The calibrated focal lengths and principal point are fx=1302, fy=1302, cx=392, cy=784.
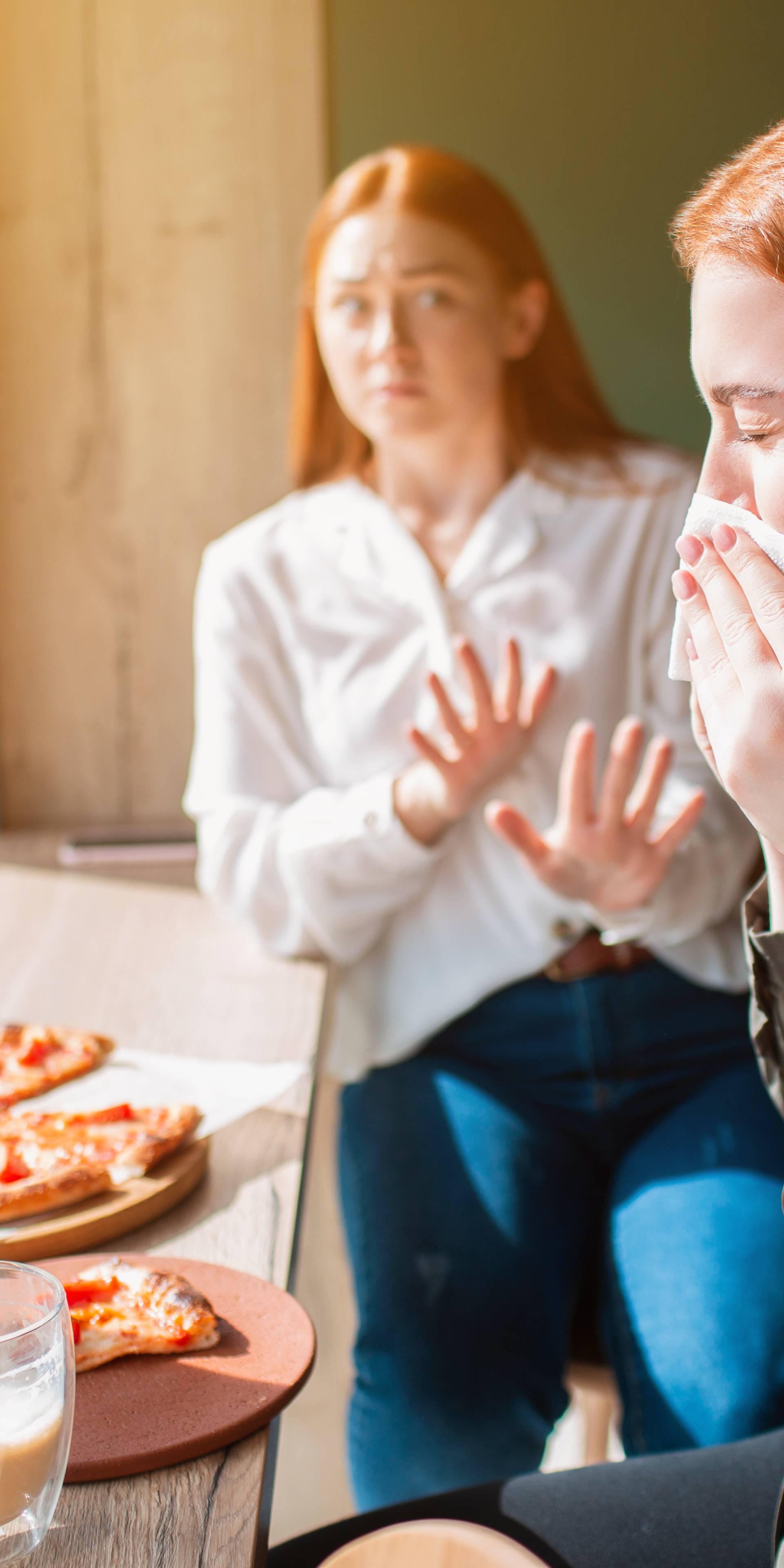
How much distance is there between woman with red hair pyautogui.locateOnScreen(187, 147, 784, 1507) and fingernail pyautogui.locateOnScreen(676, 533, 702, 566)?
0.43 metres

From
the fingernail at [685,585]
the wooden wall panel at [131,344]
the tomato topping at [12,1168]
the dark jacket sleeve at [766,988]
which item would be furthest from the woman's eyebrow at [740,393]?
the wooden wall panel at [131,344]

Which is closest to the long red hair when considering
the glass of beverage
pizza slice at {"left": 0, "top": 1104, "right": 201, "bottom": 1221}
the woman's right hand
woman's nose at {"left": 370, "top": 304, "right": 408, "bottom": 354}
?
woman's nose at {"left": 370, "top": 304, "right": 408, "bottom": 354}

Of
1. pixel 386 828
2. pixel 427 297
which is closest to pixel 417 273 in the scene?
pixel 427 297

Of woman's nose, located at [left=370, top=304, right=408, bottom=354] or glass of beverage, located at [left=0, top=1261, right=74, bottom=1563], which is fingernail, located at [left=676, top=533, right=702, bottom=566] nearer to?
glass of beverage, located at [left=0, top=1261, right=74, bottom=1563]

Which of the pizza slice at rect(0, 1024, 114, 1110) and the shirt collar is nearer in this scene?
the pizza slice at rect(0, 1024, 114, 1110)

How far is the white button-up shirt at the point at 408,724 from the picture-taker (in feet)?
4.59

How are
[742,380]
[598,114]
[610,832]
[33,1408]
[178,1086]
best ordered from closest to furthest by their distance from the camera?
[33,1408] < [742,380] < [178,1086] < [610,832] < [598,114]

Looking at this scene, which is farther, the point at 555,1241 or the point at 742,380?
the point at 555,1241

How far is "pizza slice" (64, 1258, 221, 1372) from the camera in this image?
0.65m

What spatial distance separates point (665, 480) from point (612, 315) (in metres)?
0.50

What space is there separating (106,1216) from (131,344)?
1.63 meters

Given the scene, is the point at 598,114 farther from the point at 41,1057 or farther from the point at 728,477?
the point at 41,1057

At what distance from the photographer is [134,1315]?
68 centimetres

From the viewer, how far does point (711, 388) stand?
761 mm
